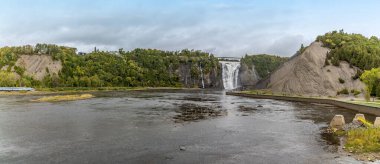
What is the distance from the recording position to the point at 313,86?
4031 inches

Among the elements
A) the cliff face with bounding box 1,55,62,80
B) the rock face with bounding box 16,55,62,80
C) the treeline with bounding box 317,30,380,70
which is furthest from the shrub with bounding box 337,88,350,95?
the rock face with bounding box 16,55,62,80

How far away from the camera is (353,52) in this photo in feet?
342

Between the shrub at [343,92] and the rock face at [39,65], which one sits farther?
the rock face at [39,65]

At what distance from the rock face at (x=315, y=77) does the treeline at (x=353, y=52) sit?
1.94 metres

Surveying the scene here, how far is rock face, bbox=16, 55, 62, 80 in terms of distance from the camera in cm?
18279

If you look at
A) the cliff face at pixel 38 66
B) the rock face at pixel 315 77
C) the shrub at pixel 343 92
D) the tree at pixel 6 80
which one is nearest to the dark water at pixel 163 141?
the shrub at pixel 343 92

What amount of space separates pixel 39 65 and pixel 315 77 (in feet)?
488

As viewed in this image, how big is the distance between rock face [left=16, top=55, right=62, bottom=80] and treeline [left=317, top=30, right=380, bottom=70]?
13690 cm

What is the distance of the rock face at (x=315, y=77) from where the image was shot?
325 ft

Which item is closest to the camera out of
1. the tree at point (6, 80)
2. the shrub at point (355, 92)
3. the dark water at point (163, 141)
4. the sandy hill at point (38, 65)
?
the dark water at point (163, 141)

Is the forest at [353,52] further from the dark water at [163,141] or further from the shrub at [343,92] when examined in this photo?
the dark water at [163,141]

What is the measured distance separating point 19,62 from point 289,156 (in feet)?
623

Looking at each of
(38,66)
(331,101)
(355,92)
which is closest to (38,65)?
(38,66)

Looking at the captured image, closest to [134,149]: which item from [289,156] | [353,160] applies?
[289,156]
